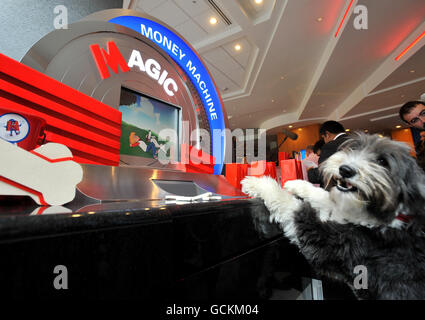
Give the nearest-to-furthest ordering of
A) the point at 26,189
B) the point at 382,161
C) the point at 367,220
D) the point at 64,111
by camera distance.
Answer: the point at 26,189 → the point at 64,111 → the point at 367,220 → the point at 382,161

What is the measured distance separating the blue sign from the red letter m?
35cm

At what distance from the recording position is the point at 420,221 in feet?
2.51

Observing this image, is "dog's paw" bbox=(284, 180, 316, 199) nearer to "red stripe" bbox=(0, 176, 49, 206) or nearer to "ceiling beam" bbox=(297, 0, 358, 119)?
"red stripe" bbox=(0, 176, 49, 206)

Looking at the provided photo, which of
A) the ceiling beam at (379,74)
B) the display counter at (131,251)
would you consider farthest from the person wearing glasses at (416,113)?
the display counter at (131,251)

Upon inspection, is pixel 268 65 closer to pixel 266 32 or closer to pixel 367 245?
pixel 266 32

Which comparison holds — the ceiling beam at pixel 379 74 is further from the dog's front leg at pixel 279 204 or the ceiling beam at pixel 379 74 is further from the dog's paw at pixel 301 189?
the dog's front leg at pixel 279 204

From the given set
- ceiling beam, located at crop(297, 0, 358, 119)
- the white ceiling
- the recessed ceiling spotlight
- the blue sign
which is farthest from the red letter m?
ceiling beam, located at crop(297, 0, 358, 119)

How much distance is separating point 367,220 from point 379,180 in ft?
0.54

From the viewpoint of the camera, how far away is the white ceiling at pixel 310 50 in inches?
157

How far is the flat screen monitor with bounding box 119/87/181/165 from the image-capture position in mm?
1067

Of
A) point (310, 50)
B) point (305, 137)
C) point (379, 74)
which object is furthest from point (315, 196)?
point (305, 137)

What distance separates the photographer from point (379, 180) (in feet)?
2.65

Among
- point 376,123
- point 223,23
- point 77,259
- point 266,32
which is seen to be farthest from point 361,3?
point 376,123

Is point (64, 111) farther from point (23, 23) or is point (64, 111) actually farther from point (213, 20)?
point (213, 20)
